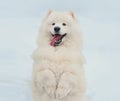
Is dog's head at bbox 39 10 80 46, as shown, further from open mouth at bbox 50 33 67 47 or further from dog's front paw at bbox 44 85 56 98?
dog's front paw at bbox 44 85 56 98

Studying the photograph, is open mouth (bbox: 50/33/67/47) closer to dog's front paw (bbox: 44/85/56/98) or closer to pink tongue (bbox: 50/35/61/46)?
pink tongue (bbox: 50/35/61/46)

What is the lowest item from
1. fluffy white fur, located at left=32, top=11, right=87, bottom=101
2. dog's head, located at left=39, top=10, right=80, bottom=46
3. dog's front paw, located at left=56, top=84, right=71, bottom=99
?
dog's front paw, located at left=56, top=84, right=71, bottom=99

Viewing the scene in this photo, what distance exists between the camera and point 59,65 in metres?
12.9

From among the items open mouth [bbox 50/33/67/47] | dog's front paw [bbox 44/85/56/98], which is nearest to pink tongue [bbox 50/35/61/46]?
open mouth [bbox 50/33/67/47]

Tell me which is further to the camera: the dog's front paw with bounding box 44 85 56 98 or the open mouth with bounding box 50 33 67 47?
the open mouth with bounding box 50 33 67 47

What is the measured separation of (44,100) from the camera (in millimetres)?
13008

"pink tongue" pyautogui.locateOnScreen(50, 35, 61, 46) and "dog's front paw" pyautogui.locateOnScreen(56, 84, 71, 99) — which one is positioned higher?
"pink tongue" pyautogui.locateOnScreen(50, 35, 61, 46)

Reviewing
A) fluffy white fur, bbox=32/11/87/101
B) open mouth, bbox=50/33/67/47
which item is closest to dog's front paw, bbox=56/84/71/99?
fluffy white fur, bbox=32/11/87/101

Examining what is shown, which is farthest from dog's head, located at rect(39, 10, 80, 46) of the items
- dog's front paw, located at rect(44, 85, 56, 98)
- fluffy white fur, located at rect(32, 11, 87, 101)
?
dog's front paw, located at rect(44, 85, 56, 98)

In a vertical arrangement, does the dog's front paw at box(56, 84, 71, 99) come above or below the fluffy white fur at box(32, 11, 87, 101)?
below

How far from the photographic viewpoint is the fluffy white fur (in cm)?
1288

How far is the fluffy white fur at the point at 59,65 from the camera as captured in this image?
12.9 meters

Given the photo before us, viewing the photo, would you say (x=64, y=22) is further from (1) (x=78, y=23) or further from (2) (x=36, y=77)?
(2) (x=36, y=77)

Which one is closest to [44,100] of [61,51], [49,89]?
[49,89]
